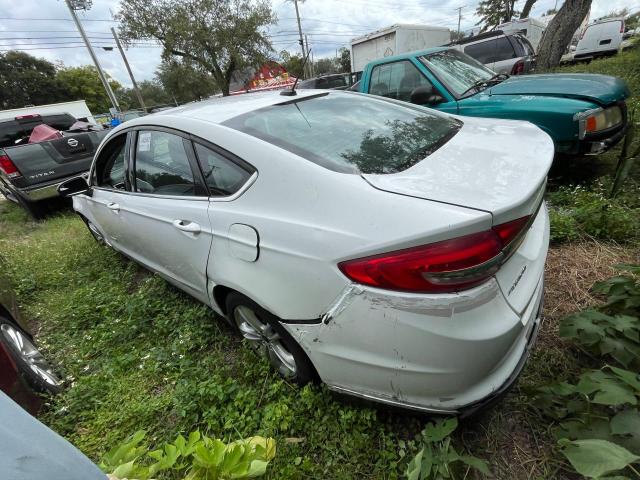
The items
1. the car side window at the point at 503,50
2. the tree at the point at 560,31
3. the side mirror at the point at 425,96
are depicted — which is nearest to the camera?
the side mirror at the point at 425,96

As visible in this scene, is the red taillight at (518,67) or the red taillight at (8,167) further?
the red taillight at (518,67)

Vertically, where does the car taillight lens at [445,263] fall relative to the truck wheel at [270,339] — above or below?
above

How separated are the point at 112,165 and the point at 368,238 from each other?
2643 millimetres

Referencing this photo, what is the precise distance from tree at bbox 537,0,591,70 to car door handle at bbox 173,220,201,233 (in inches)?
345

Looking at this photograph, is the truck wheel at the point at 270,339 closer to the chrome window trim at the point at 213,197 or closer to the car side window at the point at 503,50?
the chrome window trim at the point at 213,197

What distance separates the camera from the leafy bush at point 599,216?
2.51 metres

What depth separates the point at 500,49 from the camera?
8.93m

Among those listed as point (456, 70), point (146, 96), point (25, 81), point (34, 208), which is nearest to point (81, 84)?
point (25, 81)

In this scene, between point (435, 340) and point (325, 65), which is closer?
point (435, 340)

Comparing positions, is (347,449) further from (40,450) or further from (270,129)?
(270,129)

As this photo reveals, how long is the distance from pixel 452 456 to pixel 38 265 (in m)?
4.84

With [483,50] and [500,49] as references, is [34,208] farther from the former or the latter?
[500,49]

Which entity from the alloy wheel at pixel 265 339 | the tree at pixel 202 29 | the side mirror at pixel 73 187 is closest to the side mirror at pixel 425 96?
the alloy wheel at pixel 265 339

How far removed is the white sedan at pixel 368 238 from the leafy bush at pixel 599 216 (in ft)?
3.95
